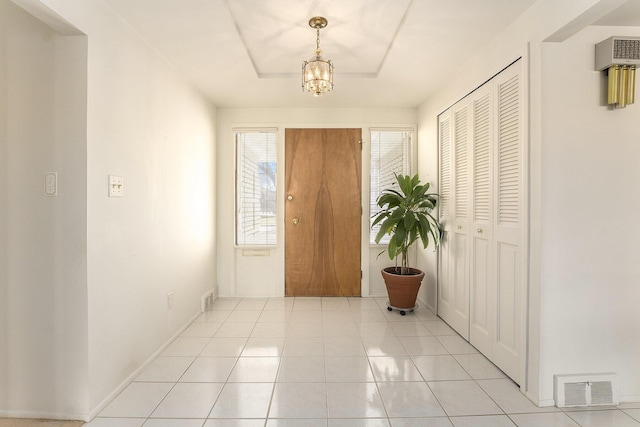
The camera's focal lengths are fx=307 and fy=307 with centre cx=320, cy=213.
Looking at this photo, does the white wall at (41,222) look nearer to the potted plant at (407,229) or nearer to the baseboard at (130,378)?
the baseboard at (130,378)

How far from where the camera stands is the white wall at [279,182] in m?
3.91

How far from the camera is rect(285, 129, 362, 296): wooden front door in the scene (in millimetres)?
3930

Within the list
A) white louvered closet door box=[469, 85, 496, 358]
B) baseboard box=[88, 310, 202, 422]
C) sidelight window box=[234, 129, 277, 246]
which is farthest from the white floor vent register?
sidelight window box=[234, 129, 277, 246]

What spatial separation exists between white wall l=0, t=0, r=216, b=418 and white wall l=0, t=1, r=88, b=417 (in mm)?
16

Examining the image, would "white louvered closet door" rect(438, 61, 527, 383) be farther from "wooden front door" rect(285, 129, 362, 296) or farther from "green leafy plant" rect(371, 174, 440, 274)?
"wooden front door" rect(285, 129, 362, 296)

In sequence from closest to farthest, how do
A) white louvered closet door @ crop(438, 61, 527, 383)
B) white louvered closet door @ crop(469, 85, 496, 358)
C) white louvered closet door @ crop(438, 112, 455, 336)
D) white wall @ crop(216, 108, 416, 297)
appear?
white louvered closet door @ crop(438, 61, 527, 383) < white louvered closet door @ crop(469, 85, 496, 358) < white louvered closet door @ crop(438, 112, 455, 336) < white wall @ crop(216, 108, 416, 297)

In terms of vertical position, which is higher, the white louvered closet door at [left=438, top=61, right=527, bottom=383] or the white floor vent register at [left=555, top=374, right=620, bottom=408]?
the white louvered closet door at [left=438, top=61, right=527, bottom=383]

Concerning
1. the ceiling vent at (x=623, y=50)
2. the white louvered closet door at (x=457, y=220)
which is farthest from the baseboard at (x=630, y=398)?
the ceiling vent at (x=623, y=50)

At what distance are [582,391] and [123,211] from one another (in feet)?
9.95

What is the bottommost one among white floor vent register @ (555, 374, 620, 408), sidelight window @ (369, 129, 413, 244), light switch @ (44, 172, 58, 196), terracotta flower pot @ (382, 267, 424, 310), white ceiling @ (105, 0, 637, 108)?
white floor vent register @ (555, 374, 620, 408)

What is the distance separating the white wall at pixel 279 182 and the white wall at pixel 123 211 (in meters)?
0.84

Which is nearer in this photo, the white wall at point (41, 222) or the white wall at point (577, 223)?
the white wall at point (41, 222)

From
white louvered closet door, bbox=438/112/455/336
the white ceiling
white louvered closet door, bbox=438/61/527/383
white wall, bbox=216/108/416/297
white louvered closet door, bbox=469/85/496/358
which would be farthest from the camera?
white wall, bbox=216/108/416/297

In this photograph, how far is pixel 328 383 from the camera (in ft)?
6.74
